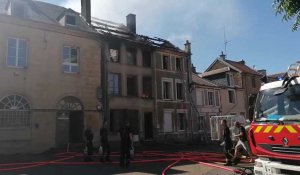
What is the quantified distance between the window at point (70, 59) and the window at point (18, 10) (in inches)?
139

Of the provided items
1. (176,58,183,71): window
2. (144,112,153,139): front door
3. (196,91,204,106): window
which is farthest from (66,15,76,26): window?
(196,91,204,106): window

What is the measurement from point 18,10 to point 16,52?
2894 millimetres

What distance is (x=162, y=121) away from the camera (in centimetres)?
3119

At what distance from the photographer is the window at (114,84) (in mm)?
27859

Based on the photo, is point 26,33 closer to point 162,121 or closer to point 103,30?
point 103,30

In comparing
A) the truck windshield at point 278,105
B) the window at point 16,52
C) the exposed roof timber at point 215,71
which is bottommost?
the truck windshield at point 278,105

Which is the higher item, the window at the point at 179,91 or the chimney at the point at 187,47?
the chimney at the point at 187,47

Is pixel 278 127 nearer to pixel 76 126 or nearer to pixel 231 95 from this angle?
pixel 76 126

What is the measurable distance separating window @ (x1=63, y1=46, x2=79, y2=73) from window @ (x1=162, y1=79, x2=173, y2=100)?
9.36 m

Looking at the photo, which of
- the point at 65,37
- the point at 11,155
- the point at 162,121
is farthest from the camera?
the point at 162,121

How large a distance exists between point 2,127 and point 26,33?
611 cm

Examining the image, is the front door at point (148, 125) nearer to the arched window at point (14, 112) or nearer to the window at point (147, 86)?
the window at point (147, 86)

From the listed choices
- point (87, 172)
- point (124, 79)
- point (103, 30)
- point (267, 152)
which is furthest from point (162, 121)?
point (267, 152)

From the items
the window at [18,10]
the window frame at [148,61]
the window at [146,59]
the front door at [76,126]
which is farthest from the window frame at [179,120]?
the window at [18,10]
